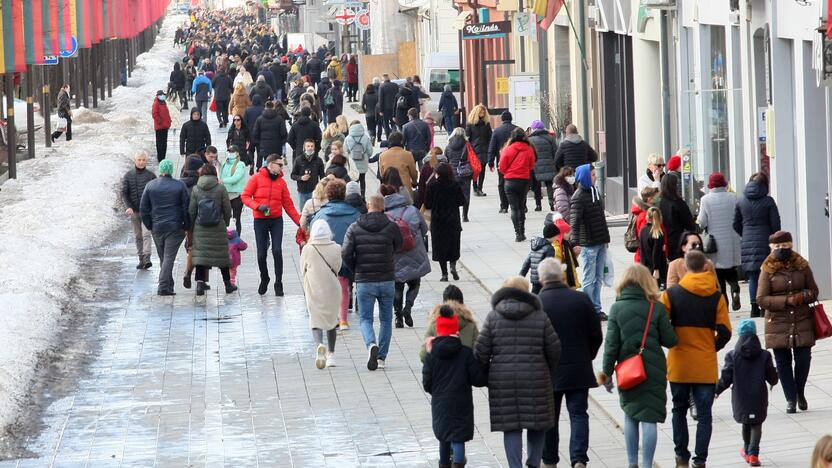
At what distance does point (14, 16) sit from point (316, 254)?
2186 centimetres

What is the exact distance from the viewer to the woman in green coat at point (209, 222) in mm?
19125

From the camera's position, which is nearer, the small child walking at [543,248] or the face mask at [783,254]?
the face mask at [783,254]

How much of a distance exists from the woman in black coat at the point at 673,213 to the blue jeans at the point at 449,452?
6693 millimetres

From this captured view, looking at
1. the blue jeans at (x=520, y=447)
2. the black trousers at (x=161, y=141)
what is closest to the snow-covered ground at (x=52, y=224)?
the black trousers at (x=161, y=141)

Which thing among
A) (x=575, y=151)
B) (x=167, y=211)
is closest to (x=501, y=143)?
(x=575, y=151)

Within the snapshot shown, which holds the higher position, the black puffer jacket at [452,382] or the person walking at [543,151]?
the person walking at [543,151]

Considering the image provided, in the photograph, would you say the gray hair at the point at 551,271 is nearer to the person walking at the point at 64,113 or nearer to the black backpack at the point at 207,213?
the black backpack at the point at 207,213

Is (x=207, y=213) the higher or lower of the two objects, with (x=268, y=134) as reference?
lower

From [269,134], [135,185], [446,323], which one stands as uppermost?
[269,134]

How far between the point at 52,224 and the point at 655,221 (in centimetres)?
1230

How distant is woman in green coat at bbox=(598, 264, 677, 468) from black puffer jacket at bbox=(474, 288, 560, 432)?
19.1 inches

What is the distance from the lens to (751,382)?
10.8 meters

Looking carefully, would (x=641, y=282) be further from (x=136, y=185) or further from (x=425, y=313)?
(x=136, y=185)

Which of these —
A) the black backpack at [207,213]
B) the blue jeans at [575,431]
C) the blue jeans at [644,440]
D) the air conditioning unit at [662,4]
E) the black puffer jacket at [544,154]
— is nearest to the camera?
the blue jeans at [644,440]
